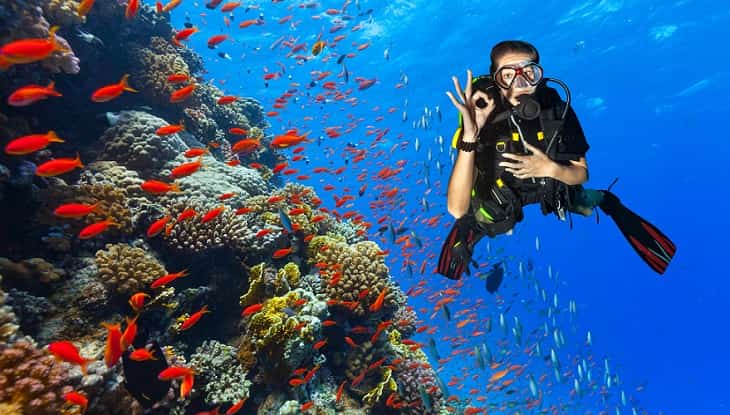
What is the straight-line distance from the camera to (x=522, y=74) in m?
3.01

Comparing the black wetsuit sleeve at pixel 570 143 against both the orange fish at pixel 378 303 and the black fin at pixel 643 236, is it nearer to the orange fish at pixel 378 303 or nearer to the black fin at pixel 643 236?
the black fin at pixel 643 236

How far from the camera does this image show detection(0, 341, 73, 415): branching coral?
3.22 m

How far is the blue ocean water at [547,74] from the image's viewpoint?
14094 millimetres

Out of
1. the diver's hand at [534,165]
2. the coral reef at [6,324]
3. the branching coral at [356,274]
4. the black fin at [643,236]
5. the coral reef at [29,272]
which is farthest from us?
the branching coral at [356,274]

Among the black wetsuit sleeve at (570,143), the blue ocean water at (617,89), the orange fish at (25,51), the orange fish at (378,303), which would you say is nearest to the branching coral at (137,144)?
the orange fish at (25,51)

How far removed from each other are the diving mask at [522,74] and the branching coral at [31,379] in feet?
15.8

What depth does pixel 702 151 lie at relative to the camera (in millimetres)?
53406

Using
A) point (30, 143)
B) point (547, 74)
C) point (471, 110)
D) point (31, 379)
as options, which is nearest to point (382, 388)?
point (31, 379)

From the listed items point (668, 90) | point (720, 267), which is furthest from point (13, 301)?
point (720, 267)

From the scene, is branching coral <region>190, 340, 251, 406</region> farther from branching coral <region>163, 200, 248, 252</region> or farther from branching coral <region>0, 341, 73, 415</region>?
branching coral <region>0, 341, 73, 415</region>

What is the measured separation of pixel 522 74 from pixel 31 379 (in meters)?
5.01

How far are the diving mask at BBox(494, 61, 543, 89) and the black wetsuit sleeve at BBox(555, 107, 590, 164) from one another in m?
0.41

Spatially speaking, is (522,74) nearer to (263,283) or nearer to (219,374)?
(263,283)

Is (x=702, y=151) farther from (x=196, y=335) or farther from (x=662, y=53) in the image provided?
(x=196, y=335)
